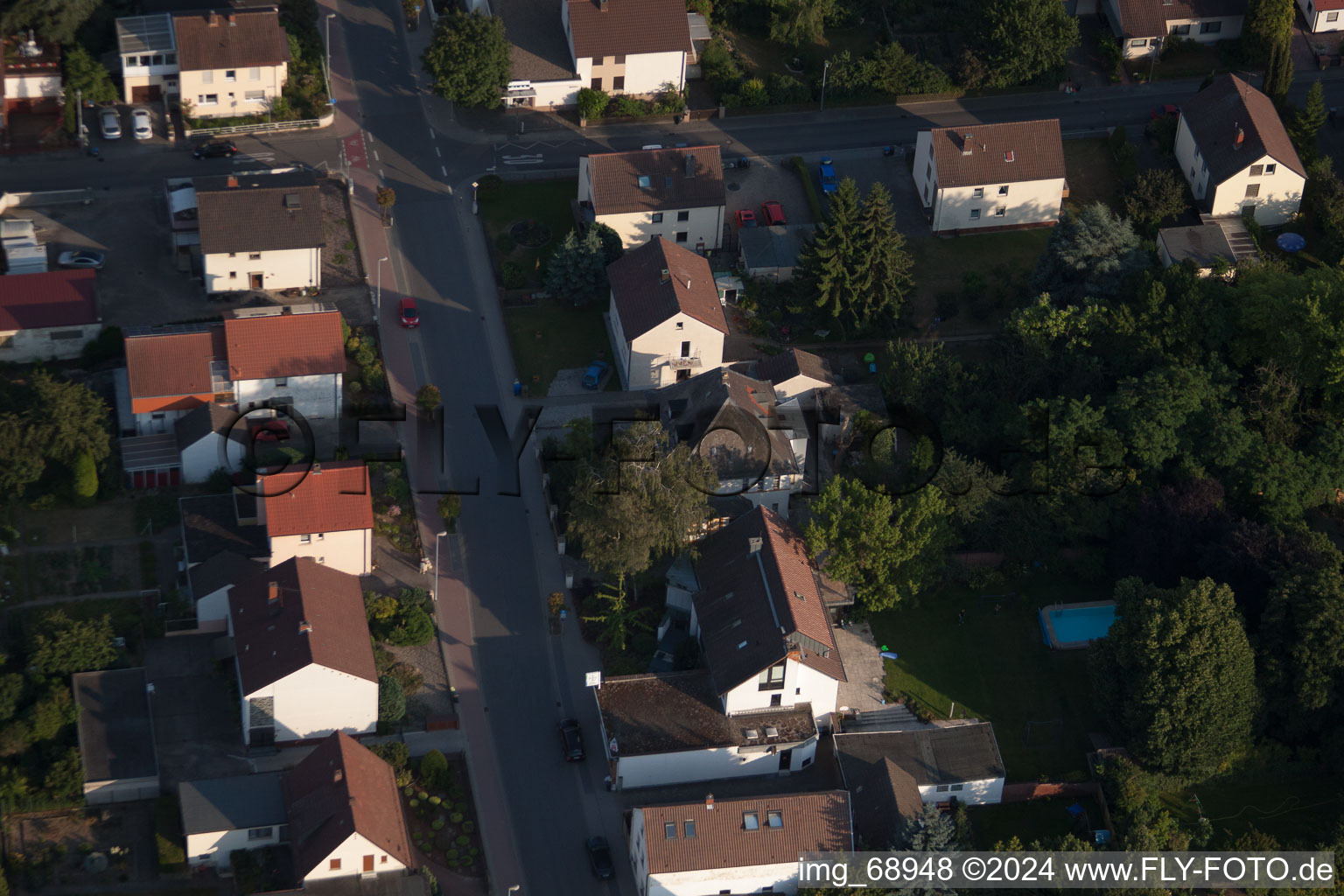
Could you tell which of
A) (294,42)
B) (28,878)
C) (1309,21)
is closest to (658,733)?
(28,878)

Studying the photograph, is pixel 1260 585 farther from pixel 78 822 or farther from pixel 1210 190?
pixel 78 822

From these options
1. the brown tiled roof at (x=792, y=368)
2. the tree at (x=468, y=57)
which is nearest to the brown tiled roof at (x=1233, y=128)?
the brown tiled roof at (x=792, y=368)

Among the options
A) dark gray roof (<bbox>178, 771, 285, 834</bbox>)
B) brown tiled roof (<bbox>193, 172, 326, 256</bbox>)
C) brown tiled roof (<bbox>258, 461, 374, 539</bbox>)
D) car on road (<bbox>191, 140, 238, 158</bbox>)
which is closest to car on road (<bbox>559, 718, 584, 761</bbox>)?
dark gray roof (<bbox>178, 771, 285, 834</bbox>)

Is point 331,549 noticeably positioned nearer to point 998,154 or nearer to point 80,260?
point 80,260

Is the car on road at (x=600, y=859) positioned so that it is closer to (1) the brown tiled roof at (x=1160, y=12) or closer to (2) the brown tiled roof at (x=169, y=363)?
(2) the brown tiled roof at (x=169, y=363)

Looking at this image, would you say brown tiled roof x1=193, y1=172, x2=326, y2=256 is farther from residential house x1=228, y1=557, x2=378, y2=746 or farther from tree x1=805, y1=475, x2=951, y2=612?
tree x1=805, y1=475, x2=951, y2=612

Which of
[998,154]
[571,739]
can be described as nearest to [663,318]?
[998,154]
